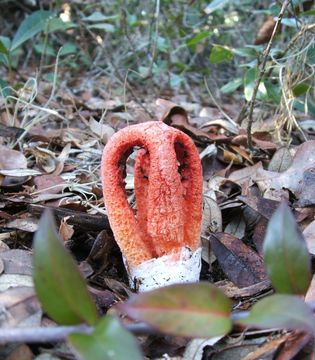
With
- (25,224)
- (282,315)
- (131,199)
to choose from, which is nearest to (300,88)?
(131,199)

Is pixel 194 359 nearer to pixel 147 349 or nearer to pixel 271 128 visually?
pixel 147 349

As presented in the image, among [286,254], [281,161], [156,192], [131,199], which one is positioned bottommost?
[131,199]

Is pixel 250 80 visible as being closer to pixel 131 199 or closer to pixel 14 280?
pixel 131 199

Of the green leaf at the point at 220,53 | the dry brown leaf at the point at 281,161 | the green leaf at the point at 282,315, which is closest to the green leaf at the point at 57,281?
the green leaf at the point at 282,315

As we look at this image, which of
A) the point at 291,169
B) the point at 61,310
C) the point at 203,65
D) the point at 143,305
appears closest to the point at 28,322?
the point at 61,310

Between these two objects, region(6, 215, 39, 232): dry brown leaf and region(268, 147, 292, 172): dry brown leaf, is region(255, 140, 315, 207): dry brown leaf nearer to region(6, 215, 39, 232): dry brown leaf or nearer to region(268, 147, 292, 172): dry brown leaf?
region(268, 147, 292, 172): dry brown leaf
